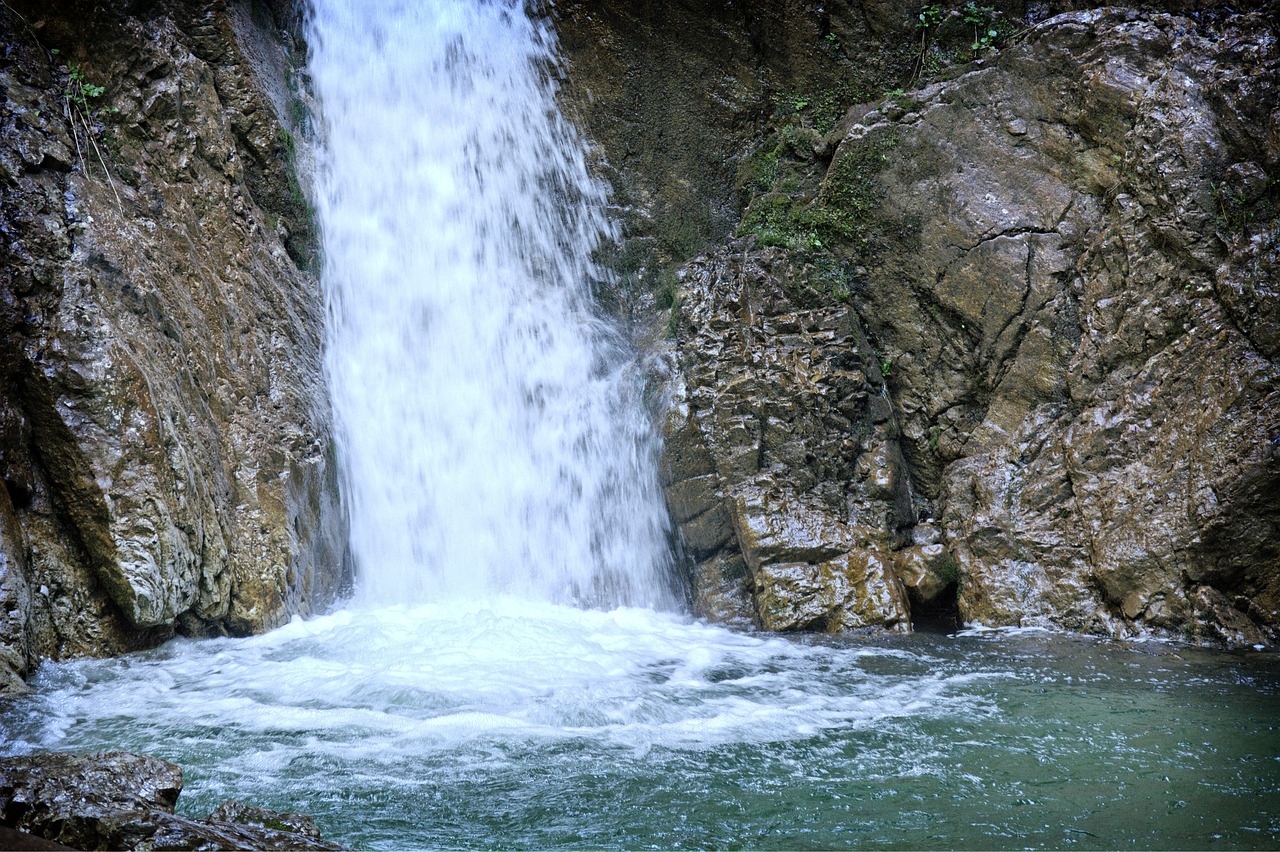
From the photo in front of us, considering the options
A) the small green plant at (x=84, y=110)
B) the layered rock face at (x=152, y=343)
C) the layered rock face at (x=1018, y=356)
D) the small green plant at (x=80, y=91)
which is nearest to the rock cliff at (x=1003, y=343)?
the layered rock face at (x=1018, y=356)

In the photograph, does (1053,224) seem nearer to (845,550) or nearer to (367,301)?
(845,550)

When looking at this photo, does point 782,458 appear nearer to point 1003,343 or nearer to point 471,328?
point 1003,343

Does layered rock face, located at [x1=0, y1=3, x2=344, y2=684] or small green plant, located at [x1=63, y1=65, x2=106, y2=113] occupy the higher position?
small green plant, located at [x1=63, y1=65, x2=106, y2=113]

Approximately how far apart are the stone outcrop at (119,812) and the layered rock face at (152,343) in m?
2.56

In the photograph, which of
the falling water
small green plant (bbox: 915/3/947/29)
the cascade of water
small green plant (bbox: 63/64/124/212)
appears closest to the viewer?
the falling water

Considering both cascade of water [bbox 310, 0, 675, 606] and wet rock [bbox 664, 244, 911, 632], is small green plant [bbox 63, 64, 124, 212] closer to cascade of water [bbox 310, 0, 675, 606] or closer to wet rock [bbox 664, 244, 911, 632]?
cascade of water [bbox 310, 0, 675, 606]

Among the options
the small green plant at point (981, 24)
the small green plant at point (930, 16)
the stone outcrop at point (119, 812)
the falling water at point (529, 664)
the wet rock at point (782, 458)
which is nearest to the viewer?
Answer: the stone outcrop at point (119, 812)

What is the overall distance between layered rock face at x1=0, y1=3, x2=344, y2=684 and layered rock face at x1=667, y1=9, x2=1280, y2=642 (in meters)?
3.36

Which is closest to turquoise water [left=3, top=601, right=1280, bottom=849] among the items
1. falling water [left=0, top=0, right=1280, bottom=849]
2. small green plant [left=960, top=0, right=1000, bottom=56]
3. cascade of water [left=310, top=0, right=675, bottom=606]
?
falling water [left=0, top=0, right=1280, bottom=849]

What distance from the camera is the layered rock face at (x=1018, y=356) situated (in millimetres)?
6047

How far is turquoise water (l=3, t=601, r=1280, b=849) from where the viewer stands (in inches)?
119

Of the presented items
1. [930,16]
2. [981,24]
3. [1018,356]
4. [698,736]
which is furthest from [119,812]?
[930,16]

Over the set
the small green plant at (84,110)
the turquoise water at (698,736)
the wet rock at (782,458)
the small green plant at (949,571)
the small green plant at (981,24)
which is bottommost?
the turquoise water at (698,736)

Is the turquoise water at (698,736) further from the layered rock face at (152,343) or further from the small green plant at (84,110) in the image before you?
the small green plant at (84,110)
